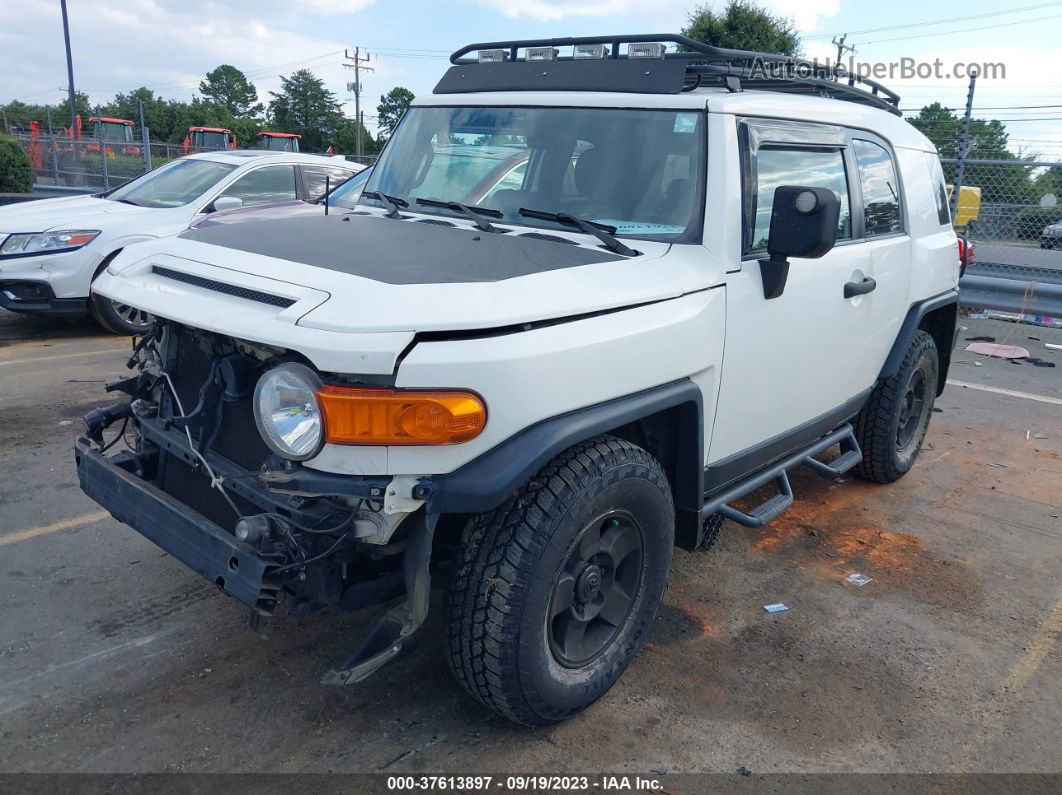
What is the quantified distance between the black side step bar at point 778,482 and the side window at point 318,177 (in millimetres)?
6244

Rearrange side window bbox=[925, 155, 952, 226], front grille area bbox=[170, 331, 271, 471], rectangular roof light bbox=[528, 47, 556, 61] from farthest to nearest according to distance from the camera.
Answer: side window bbox=[925, 155, 952, 226], rectangular roof light bbox=[528, 47, 556, 61], front grille area bbox=[170, 331, 271, 471]

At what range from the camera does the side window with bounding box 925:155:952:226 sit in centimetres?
513

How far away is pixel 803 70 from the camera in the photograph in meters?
4.50

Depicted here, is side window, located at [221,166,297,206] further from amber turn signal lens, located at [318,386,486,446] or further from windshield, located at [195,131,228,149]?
windshield, located at [195,131,228,149]

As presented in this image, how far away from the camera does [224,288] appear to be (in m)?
2.70

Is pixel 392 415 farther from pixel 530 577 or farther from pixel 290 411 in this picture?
pixel 530 577

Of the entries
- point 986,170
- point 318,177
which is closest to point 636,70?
point 318,177

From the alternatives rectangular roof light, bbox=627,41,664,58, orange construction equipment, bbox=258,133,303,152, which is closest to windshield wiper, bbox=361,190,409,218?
rectangular roof light, bbox=627,41,664,58

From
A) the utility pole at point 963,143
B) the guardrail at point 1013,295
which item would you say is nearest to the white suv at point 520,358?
the guardrail at point 1013,295

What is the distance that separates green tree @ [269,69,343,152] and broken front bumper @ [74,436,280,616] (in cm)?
6983

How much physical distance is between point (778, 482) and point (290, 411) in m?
2.43

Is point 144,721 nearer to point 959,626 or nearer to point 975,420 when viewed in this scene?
point 959,626

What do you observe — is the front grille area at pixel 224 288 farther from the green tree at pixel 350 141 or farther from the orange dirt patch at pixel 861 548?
the green tree at pixel 350 141

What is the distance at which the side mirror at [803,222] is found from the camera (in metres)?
2.93
